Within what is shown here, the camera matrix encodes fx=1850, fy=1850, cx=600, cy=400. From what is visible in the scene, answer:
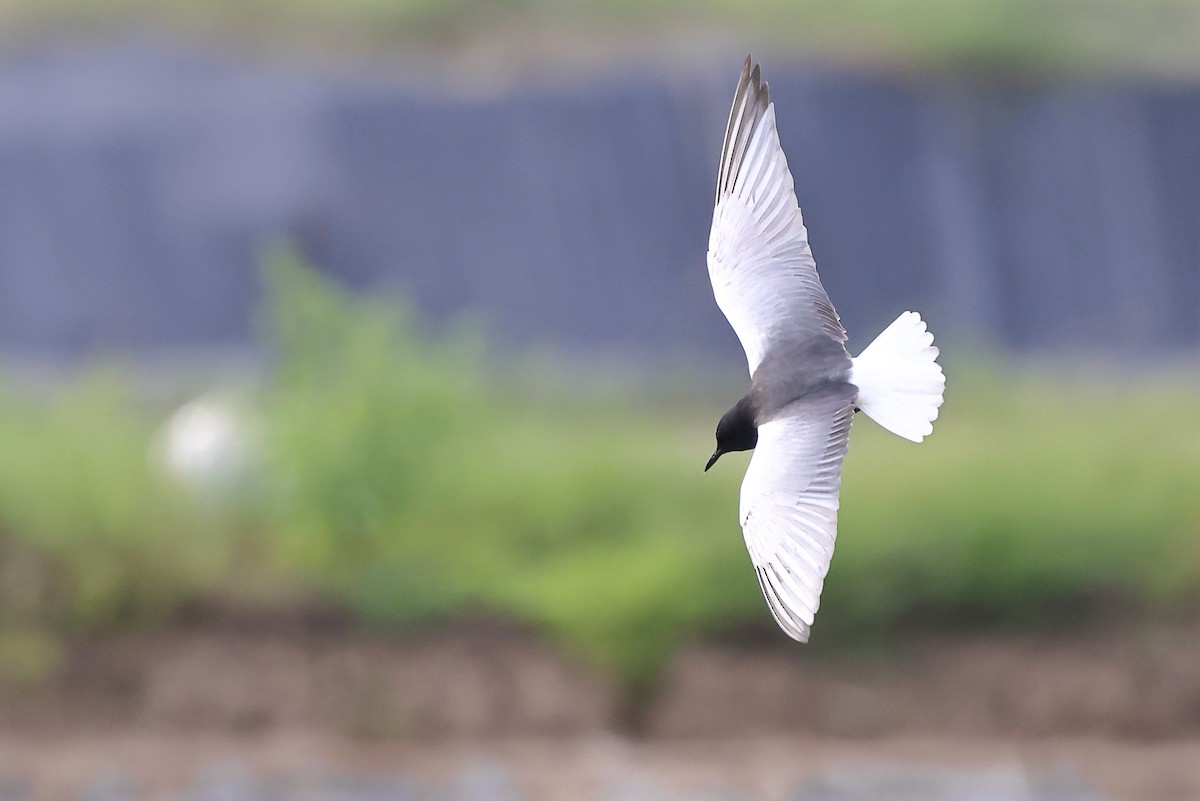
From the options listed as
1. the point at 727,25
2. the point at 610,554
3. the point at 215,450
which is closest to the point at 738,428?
the point at 610,554

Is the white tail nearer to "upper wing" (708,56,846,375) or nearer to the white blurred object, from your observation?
"upper wing" (708,56,846,375)

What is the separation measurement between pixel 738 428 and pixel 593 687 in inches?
65.9

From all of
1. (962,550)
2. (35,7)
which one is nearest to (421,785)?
(962,550)

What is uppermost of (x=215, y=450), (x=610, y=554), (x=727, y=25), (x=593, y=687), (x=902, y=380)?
(x=727, y=25)

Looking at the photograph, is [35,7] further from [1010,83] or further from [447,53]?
[1010,83]

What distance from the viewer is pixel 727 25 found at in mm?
3393

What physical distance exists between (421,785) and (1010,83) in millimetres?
1665

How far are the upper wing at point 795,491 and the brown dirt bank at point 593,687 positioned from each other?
64.8 inches

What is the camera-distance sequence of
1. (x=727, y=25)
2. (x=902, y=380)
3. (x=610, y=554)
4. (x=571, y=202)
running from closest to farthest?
(x=902, y=380) → (x=610, y=554) → (x=571, y=202) → (x=727, y=25)

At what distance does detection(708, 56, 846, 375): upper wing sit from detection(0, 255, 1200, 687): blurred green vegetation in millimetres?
1426

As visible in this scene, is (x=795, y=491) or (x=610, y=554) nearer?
(x=795, y=491)

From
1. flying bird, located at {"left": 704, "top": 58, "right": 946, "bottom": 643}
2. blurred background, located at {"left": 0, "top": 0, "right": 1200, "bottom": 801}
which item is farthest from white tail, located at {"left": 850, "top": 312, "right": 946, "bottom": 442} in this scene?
blurred background, located at {"left": 0, "top": 0, "right": 1200, "bottom": 801}

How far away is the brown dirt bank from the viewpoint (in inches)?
101

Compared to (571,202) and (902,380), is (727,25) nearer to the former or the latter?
(571,202)
